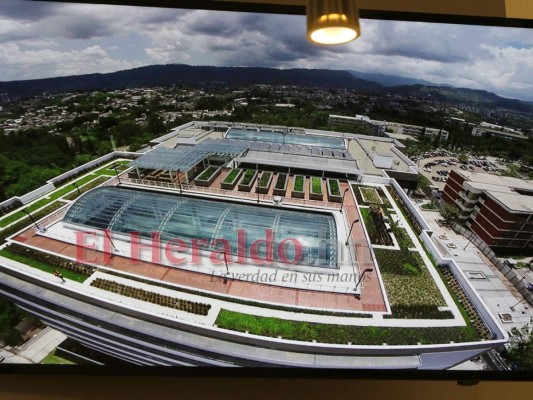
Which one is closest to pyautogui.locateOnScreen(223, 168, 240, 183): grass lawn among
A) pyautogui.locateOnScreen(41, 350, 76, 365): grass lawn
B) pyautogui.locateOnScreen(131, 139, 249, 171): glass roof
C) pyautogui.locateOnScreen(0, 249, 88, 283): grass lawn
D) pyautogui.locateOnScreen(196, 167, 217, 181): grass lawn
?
pyautogui.locateOnScreen(196, 167, 217, 181): grass lawn

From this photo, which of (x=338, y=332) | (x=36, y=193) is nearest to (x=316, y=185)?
(x=338, y=332)

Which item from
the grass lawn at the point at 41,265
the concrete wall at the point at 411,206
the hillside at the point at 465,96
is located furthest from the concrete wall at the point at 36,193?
the concrete wall at the point at 411,206

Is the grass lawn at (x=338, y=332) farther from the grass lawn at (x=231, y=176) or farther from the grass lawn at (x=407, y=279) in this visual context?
the grass lawn at (x=231, y=176)

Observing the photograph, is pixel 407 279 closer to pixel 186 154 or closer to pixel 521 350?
pixel 521 350

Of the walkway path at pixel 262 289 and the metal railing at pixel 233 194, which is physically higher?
the metal railing at pixel 233 194

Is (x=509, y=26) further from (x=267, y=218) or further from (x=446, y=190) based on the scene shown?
(x=446, y=190)
